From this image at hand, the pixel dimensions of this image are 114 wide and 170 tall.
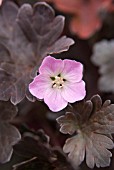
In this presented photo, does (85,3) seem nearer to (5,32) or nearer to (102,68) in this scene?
(102,68)

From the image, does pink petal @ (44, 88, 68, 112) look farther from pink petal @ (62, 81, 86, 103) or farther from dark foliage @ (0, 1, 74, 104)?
dark foliage @ (0, 1, 74, 104)

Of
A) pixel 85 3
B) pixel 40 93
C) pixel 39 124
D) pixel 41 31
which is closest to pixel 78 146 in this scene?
pixel 40 93

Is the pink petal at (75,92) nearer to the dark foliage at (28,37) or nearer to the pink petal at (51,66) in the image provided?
the pink petal at (51,66)

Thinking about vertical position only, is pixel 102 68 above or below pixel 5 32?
below

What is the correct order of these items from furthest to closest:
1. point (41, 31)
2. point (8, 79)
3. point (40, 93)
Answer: point (41, 31), point (8, 79), point (40, 93)

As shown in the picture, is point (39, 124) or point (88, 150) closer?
point (88, 150)

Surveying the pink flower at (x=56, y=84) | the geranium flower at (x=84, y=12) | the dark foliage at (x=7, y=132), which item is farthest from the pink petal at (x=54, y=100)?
the geranium flower at (x=84, y=12)
